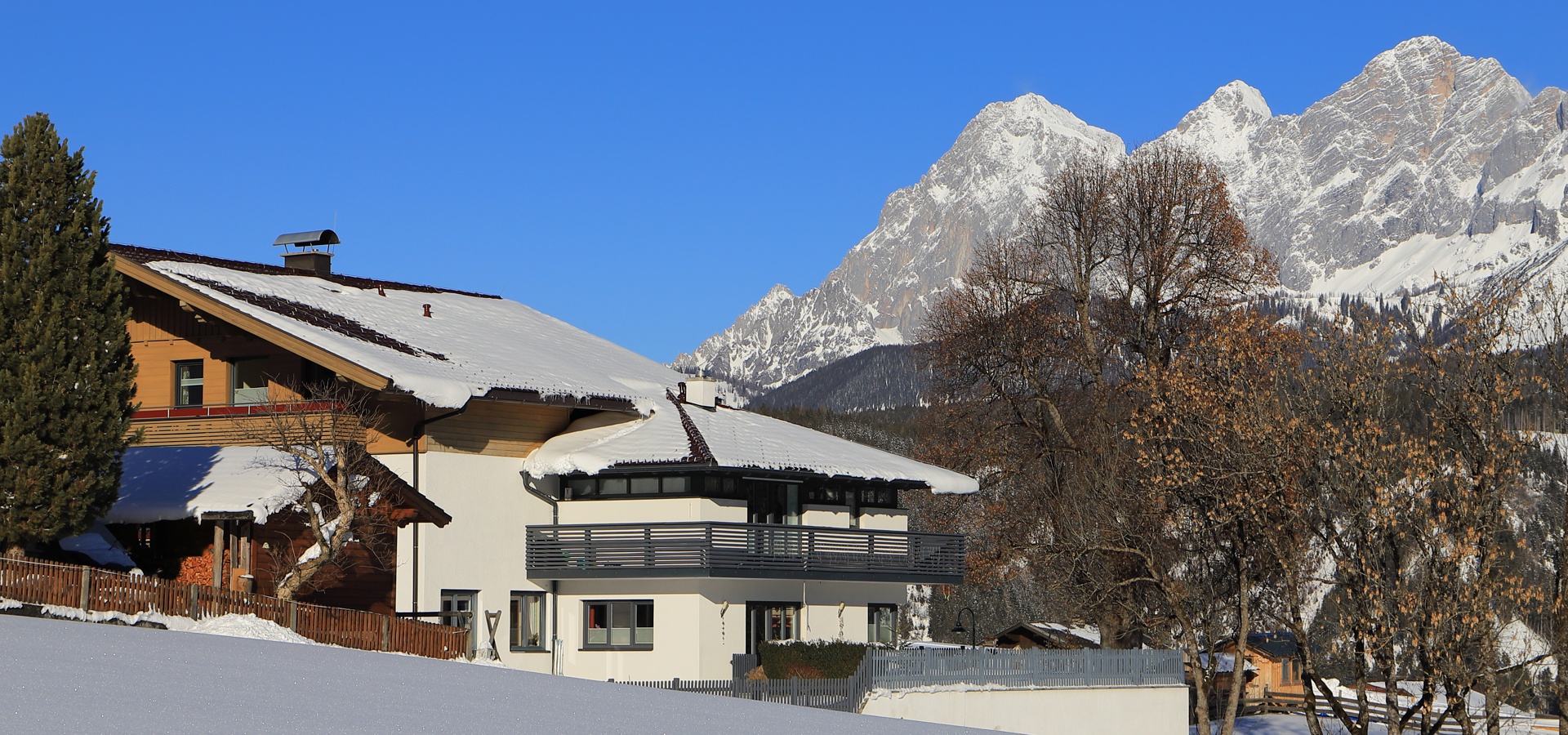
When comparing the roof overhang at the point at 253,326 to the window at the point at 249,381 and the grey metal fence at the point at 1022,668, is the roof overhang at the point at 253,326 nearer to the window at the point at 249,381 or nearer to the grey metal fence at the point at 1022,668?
the window at the point at 249,381

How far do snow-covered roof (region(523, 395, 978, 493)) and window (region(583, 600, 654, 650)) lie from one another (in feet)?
11.4

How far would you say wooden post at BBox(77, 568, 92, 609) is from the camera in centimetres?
3054

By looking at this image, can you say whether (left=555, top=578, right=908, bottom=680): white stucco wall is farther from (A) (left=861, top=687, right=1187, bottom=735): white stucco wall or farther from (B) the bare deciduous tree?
(B) the bare deciduous tree

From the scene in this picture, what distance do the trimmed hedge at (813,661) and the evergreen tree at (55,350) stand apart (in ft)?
49.2

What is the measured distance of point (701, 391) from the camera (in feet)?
165

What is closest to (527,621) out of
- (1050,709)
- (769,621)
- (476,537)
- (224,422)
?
(476,537)

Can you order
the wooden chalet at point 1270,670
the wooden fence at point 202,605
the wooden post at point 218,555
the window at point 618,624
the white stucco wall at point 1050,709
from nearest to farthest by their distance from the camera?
the wooden fence at point 202,605, the wooden post at point 218,555, the white stucco wall at point 1050,709, the window at point 618,624, the wooden chalet at point 1270,670

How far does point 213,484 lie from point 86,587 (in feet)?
22.7

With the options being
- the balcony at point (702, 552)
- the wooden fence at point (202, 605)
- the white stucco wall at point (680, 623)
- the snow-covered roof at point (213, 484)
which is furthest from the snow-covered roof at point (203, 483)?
the white stucco wall at point (680, 623)

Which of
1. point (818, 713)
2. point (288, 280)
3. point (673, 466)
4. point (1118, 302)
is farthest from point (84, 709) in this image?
point (1118, 302)

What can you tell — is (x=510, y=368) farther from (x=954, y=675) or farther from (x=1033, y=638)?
(x=1033, y=638)

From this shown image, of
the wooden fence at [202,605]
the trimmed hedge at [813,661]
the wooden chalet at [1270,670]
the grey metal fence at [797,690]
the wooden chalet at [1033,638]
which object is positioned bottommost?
the wooden chalet at [1270,670]

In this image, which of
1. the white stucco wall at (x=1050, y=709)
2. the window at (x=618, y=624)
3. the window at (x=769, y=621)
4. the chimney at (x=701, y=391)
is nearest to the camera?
the white stucco wall at (x=1050, y=709)

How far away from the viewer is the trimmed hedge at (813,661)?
39719 millimetres
